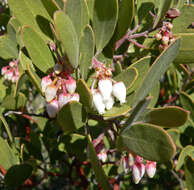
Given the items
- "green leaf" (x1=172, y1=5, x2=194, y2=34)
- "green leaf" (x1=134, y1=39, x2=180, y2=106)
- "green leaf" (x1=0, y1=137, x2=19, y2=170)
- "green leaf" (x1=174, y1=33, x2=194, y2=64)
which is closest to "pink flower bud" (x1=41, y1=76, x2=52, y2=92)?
"green leaf" (x1=134, y1=39, x2=180, y2=106)

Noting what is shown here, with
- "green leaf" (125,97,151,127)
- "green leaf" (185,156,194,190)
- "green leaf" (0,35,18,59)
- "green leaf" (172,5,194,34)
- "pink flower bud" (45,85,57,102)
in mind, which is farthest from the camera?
"green leaf" (0,35,18,59)

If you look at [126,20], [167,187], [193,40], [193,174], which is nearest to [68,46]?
[126,20]

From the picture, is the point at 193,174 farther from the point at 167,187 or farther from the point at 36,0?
the point at 167,187

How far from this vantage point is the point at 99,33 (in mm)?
1044

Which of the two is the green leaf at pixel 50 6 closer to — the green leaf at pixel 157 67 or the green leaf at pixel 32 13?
the green leaf at pixel 32 13

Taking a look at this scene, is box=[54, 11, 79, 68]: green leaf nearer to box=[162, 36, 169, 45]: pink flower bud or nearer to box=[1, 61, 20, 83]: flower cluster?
box=[162, 36, 169, 45]: pink flower bud

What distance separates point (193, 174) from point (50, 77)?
702 mm

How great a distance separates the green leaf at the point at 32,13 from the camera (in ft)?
3.27

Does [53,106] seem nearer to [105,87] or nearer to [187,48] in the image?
[105,87]

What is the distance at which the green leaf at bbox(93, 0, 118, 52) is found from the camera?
3.12 ft

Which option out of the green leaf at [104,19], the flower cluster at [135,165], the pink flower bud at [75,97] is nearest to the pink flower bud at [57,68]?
the pink flower bud at [75,97]

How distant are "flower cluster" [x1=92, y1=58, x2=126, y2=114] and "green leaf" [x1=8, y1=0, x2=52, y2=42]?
0.93 ft

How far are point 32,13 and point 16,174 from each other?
78 cm

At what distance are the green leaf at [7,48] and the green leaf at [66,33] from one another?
0.72 m
